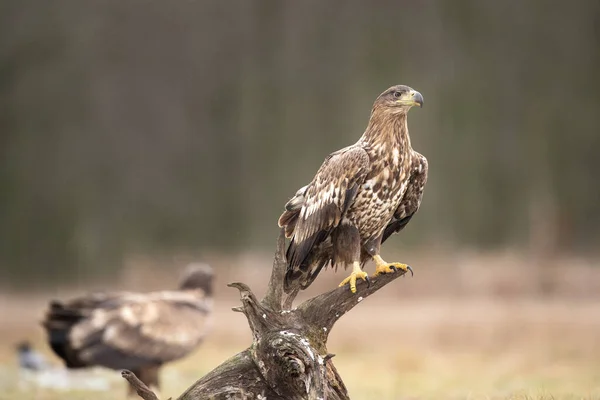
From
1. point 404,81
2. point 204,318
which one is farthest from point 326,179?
point 404,81

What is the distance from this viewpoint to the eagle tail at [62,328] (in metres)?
5.12

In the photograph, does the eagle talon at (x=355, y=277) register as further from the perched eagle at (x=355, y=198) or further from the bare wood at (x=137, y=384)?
the bare wood at (x=137, y=384)

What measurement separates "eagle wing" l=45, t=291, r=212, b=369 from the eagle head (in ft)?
7.26

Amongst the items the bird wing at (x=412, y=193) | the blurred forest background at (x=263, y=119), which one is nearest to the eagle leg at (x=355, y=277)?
the bird wing at (x=412, y=193)

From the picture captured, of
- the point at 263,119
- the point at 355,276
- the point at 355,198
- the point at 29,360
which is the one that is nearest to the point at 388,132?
the point at 355,198

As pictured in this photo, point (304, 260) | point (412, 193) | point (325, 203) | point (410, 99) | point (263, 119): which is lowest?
point (304, 260)

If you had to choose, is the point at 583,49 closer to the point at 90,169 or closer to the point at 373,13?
the point at 373,13

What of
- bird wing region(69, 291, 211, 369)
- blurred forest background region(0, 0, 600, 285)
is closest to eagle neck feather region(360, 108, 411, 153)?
bird wing region(69, 291, 211, 369)

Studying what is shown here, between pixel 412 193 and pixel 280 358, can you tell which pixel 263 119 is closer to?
pixel 412 193

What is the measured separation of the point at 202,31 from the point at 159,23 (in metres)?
0.55

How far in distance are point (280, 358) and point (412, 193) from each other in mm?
1032

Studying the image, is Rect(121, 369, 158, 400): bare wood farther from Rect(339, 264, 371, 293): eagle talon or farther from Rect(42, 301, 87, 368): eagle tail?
Rect(42, 301, 87, 368): eagle tail

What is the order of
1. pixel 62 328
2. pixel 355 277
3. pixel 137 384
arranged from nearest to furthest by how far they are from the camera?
pixel 137 384 → pixel 355 277 → pixel 62 328

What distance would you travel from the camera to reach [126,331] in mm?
5027
